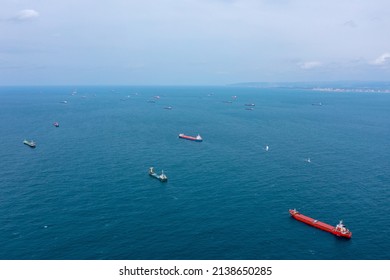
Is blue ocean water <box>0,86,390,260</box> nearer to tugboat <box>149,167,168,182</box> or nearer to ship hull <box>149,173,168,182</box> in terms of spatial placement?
ship hull <box>149,173,168,182</box>

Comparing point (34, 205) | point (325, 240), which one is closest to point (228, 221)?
point (325, 240)

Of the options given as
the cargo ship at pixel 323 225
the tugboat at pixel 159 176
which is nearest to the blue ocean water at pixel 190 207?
the cargo ship at pixel 323 225

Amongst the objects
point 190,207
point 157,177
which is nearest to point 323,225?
point 190,207

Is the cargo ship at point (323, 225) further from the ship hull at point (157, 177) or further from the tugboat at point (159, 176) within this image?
the tugboat at point (159, 176)

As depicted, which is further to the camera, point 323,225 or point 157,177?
point 157,177

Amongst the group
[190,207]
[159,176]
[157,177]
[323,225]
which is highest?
[159,176]

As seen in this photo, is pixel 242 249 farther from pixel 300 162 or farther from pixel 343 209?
pixel 300 162

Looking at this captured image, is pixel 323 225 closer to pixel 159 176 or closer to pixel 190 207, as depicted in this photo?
pixel 190 207

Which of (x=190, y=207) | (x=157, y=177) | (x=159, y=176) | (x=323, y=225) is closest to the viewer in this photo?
(x=323, y=225)

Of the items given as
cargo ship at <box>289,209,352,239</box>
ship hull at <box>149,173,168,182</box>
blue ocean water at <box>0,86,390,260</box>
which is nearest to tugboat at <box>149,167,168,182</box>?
ship hull at <box>149,173,168,182</box>
